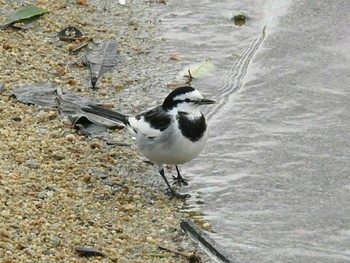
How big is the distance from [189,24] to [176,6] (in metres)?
0.43

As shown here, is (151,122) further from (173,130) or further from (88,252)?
(88,252)

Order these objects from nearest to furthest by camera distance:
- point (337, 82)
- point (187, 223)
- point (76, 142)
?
point (187, 223) < point (76, 142) < point (337, 82)

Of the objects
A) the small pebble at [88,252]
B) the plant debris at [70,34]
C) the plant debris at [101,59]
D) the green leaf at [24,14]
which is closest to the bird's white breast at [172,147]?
the small pebble at [88,252]

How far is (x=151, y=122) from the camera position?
6.56 meters

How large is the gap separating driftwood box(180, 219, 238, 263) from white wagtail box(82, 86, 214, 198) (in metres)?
0.52

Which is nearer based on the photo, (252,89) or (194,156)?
(194,156)

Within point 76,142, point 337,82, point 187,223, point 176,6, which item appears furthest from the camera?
point 176,6

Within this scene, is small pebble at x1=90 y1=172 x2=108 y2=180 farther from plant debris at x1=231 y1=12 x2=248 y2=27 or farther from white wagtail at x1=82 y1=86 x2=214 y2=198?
plant debris at x1=231 y1=12 x2=248 y2=27

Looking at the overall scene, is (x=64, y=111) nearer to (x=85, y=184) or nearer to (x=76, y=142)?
(x=76, y=142)

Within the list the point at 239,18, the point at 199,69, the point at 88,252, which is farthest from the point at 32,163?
the point at 239,18

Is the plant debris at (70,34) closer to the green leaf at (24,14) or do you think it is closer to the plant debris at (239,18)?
the green leaf at (24,14)

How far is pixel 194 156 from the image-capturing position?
6406 millimetres

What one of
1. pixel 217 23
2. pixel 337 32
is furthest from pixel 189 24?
pixel 337 32

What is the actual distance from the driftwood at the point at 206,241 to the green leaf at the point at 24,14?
3.26 metres
